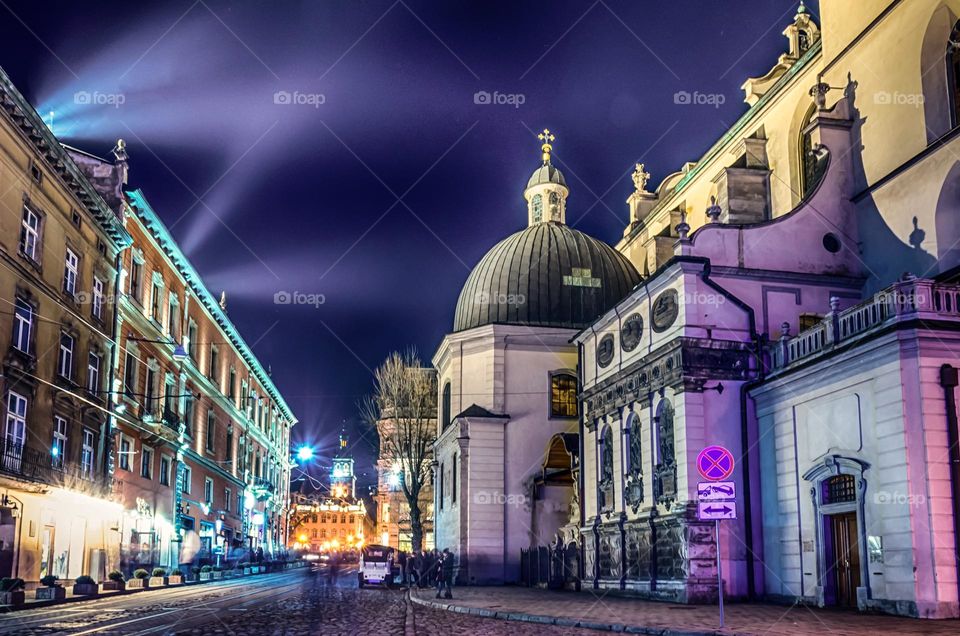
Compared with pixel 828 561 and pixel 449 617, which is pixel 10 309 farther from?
pixel 828 561

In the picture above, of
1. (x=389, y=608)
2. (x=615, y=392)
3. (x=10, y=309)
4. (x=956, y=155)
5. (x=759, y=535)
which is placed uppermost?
(x=956, y=155)

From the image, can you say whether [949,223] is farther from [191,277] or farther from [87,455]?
[191,277]

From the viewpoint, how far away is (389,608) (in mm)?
23828

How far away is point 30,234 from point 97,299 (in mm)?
6495

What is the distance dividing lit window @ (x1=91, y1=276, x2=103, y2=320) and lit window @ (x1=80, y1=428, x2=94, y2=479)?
448 centimetres

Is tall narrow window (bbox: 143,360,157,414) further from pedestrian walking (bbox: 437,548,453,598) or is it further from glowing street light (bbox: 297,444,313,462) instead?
pedestrian walking (bbox: 437,548,453,598)

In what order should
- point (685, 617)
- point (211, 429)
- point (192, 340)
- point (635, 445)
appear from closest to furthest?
point (685, 617) < point (635, 445) < point (192, 340) < point (211, 429)

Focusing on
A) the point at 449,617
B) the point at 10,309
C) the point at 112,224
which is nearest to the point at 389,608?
the point at 449,617

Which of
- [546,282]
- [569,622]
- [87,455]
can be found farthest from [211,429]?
[569,622]

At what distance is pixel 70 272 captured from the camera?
3378 cm

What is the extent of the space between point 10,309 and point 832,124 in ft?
81.8

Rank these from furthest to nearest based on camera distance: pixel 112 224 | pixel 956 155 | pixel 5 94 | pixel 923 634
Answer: pixel 112 224 → pixel 5 94 → pixel 956 155 → pixel 923 634
